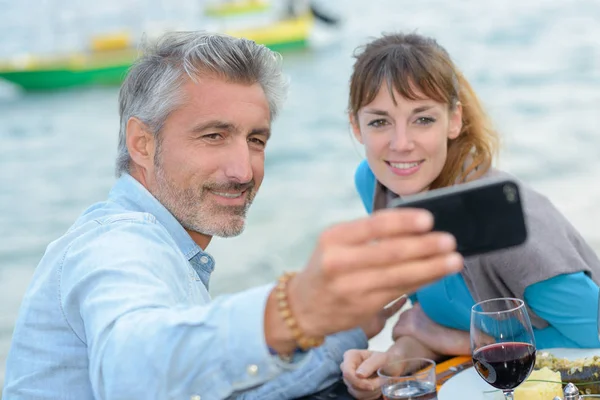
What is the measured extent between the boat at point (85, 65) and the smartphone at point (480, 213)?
91.9ft

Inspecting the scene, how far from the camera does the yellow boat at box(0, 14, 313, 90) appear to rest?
28984 millimetres

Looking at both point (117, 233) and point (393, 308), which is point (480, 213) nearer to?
point (117, 233)

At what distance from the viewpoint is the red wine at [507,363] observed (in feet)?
5.16

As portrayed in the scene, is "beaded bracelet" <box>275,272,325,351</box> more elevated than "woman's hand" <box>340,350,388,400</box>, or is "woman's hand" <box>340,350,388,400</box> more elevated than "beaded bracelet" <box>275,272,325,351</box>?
"beaded bracelet" <box>275,272,325,351</box>

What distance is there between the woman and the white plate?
22 centimetres

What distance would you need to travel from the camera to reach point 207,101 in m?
1.95

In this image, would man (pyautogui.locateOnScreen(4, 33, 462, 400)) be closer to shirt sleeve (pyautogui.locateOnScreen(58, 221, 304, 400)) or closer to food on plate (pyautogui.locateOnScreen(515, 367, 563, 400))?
shirt sleeve (pyautogui.locateOnScreen(58, 221, 304, 400))

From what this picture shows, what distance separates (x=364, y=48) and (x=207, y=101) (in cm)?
103

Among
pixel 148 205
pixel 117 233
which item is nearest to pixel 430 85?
pixel 148 205

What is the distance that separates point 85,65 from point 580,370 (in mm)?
28902

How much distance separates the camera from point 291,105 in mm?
23906

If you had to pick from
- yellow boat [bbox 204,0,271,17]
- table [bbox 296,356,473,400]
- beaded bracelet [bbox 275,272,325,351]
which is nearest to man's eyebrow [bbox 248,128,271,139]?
table [bbox 296,356,473,400]

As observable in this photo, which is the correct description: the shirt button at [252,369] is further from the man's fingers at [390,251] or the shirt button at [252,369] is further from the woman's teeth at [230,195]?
the woman's teeth at [230,195]

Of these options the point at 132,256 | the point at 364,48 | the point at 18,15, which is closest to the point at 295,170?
the point at 364,48
